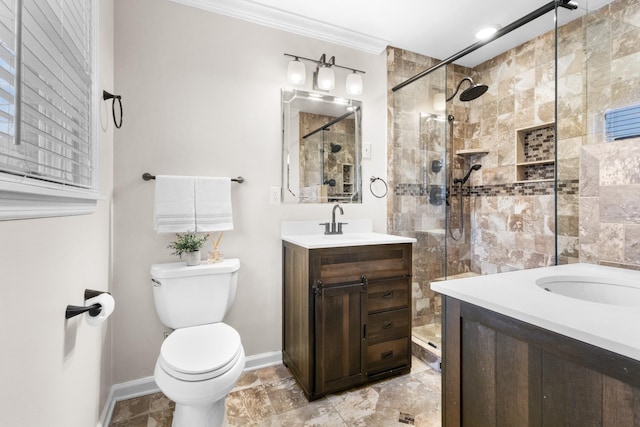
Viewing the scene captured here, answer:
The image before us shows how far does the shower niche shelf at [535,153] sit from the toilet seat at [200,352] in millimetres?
2683

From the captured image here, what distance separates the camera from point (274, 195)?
217cm

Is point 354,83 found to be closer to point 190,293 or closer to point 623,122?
point 623,122

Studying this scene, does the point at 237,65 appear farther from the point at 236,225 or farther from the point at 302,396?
the point at 302,396

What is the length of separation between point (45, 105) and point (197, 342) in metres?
1.16

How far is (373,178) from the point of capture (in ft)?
8.31

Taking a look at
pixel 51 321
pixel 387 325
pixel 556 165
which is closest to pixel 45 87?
pixel 51 321

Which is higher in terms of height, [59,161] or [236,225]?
[59,161]

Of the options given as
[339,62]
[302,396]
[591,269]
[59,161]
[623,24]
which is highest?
[339,62]

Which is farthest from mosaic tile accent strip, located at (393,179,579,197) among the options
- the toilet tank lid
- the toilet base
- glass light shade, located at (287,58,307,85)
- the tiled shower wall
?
the toilet base

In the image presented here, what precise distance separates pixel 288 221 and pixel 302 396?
1.15m

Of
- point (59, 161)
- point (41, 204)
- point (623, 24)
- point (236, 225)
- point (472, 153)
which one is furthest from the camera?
point (472, 153)

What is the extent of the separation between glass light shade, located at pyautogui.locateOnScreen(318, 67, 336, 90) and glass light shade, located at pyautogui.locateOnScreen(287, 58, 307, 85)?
0.14 meters

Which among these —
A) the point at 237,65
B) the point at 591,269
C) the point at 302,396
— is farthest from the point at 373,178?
the point at 302,396

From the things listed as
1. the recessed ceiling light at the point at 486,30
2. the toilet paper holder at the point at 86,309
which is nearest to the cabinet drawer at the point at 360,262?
the toilet paper holder at the point at 86,309
